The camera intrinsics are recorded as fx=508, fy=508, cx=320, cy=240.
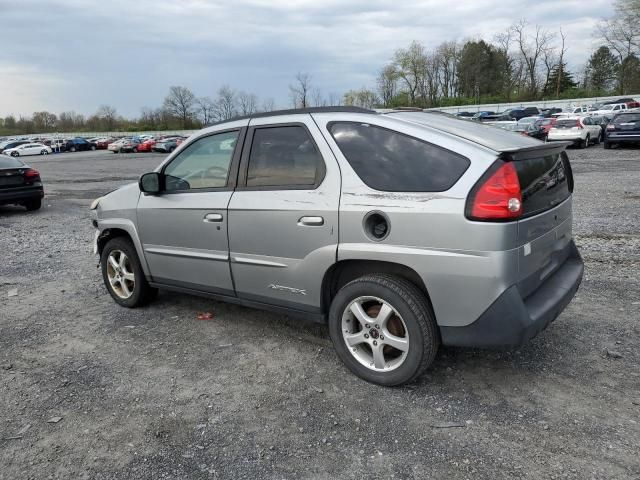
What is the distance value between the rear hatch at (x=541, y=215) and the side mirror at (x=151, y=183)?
2.94 m

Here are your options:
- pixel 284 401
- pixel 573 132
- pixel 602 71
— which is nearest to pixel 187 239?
pixel 284 401

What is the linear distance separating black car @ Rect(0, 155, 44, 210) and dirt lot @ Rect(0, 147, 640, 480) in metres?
7.14

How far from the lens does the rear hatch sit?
3.01 meters

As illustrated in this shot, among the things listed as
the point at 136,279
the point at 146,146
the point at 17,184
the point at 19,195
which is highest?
the point at 146,146

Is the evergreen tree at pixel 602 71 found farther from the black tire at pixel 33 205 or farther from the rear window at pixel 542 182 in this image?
the rear window at pixel 542 182

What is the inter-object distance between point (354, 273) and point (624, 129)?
2343 centimetres

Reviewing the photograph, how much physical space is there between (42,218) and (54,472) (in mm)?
9995

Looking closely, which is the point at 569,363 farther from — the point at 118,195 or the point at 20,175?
the point at 20,175

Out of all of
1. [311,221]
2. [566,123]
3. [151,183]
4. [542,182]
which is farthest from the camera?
[566,123]

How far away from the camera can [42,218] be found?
37.1 ft

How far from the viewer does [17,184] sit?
37.6ft

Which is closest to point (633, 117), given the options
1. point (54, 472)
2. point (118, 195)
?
point (118, 195)

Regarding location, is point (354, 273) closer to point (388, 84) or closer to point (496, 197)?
point (496, 197)

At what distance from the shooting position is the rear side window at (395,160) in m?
3.04
